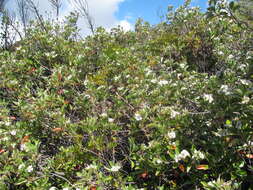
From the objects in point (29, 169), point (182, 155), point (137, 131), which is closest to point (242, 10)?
point (137, 131)

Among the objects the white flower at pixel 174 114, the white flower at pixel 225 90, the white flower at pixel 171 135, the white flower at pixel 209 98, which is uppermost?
the white flower at pixel 225 90

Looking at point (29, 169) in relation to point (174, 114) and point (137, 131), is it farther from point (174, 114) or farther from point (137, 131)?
point (174, 114)

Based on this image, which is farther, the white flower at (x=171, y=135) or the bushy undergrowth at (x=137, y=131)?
the white flower at (x=171, y=135)

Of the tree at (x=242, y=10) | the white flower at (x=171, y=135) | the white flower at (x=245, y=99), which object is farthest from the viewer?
the white flower at (x=171, y=135)

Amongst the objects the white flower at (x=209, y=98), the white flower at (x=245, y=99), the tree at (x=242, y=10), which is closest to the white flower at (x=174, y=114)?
the white flower at (x=209, y=98)

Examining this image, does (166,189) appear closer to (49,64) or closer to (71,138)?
(71,138)

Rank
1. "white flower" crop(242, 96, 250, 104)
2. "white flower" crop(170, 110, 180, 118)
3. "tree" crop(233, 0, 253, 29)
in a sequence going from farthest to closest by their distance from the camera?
"white flower" crop(170, 110, 180, 118), "tree" crop(233, 0, 253, 29), "white flower" crop(242, 96, 250, 104)

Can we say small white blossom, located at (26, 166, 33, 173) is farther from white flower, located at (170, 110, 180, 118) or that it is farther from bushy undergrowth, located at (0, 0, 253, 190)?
white flower, located at (170, 110, 180, 118)

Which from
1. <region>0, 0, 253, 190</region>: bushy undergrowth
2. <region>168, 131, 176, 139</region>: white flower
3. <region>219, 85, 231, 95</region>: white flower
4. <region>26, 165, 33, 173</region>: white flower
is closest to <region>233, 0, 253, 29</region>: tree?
<region>0, 0, 253, 190</region>: bushy undergrowth

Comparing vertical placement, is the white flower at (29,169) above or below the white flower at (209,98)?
below

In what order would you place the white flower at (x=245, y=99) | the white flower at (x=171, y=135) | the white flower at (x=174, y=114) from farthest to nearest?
the white flower at (x=174, y=114) → the white flower at (x=171, y=135) → the white flower at (x=245, y=99)

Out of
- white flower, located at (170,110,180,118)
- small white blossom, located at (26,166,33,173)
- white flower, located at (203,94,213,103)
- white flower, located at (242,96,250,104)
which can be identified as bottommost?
small white blossom, located at (26,166,33,173)

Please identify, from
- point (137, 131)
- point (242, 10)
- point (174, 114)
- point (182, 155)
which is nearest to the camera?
point (182, 155)

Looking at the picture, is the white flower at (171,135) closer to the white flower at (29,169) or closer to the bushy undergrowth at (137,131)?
the bushy undergrowth at (137,131)
